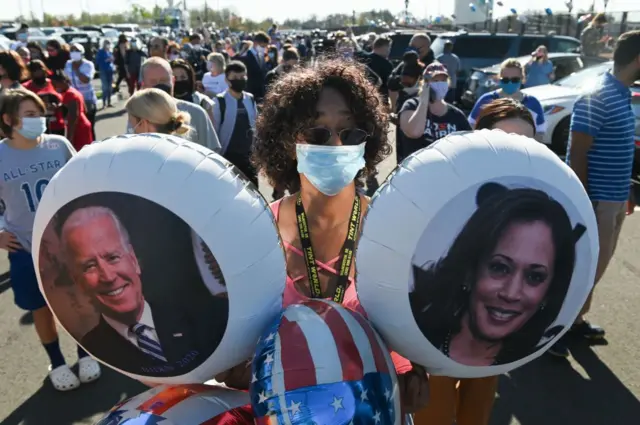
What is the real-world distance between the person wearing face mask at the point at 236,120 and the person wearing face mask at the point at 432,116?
1.45 meters

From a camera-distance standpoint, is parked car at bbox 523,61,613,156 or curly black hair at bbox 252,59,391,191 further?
parked car at bbox 523,61,613,156

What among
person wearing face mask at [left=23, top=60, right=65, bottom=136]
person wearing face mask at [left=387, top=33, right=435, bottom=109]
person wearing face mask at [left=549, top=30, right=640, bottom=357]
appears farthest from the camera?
person wearing face mask at [left=387, top=33, right=435, bottom=109]

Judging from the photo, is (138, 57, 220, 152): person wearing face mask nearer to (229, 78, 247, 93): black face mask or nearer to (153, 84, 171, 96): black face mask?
(153, 84, 171, 96): black face mask

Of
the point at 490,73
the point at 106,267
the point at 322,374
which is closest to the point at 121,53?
the point at 490,73

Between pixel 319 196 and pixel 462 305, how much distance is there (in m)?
0.72

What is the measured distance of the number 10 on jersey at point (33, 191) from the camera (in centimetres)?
319

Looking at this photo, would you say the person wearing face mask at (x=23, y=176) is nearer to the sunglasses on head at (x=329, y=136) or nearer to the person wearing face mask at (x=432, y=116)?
the sunglasses on head at (x=329, y=136)

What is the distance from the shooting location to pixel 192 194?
110 cm

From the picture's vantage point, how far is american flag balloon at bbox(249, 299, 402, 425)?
1.06 metres

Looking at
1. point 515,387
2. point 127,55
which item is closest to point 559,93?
point 515,387

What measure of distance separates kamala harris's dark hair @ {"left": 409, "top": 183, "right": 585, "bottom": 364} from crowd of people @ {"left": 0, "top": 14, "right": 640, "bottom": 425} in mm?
274

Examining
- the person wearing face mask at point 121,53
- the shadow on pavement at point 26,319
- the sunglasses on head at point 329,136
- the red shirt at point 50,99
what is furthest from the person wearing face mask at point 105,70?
the sunglasses on head at point 329,136

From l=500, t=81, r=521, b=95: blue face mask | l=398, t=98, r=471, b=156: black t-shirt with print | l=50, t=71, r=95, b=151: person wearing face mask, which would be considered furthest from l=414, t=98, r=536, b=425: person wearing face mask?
l=50, t=71, r=95, b=151: person wearing face mask

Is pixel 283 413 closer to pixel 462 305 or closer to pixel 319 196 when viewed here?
pixel 462 305
